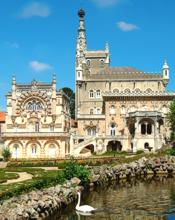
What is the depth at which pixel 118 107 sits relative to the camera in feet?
279

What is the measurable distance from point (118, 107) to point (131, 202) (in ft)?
174

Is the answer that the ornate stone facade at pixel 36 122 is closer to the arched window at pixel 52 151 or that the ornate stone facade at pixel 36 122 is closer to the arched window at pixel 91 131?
the arched window at pixel 52 151

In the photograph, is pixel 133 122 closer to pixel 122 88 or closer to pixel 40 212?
pixel 122 88

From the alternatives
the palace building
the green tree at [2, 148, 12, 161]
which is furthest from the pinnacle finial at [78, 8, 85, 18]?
the green tree at [2, 148, 12, 161]

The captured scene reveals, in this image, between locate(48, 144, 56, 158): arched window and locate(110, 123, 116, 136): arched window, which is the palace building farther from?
locate(48, 144, 56, 158): arched window

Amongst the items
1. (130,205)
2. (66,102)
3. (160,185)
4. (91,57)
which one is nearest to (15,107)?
(66,102)

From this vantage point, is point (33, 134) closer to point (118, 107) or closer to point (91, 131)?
point (91, 131)

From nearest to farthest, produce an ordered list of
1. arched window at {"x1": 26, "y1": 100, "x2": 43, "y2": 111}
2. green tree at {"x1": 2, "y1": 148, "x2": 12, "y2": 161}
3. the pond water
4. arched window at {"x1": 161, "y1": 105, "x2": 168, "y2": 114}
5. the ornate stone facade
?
the pond water < green tree at {"x1": 2, "y1": 148, "x2": 12, "y2": 161} < the ornate stone facade < arched window at {"x1": 26, "y1": 100, "x2": 43, "y2": 111} < arched window at {"x1": 161, "y1": 105, "x2": 168, "y2": 114}

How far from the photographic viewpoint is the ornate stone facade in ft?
249

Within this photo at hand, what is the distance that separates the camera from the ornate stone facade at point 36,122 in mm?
75938

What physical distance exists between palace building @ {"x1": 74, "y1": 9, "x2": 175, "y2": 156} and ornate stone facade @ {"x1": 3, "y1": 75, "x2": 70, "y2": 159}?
396 centimetres

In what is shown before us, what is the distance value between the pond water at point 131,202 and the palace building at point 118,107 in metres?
34.4

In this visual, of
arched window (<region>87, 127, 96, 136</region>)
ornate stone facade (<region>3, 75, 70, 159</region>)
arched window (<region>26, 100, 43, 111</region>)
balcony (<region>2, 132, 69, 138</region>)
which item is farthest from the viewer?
arched window (<region>87, 127, 96, 136</region>)

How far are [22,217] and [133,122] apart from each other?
185ft
